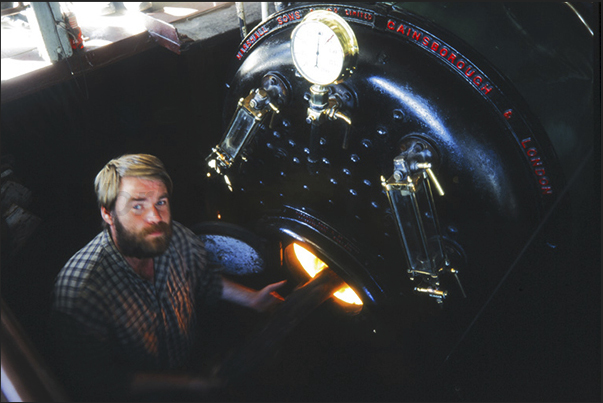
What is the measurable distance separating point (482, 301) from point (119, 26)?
3.17 meters

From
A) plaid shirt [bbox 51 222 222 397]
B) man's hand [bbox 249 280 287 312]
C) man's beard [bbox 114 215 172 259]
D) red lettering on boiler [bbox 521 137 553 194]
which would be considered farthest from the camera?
man's hand [bbox 249 280 287 312]

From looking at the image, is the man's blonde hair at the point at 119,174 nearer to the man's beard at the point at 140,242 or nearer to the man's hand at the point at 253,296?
the man's beard at the point at 140,242

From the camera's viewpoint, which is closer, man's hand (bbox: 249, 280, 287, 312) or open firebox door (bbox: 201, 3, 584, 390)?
open firebox door (bbox: 201, 3, 584, 390)

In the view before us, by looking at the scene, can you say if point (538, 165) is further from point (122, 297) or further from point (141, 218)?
point (122, 297)

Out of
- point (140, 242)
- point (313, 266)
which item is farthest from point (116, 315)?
point (313, 266)

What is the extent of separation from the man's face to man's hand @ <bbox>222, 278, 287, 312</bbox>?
770 millimetres

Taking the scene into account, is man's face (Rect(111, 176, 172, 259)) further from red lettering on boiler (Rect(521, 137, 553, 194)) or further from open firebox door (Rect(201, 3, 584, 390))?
red lettering on boiler (Rect(521, 137, 553, 194))

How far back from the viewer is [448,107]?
189 cm

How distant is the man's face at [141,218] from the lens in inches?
87.5

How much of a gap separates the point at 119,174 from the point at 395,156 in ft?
4.59

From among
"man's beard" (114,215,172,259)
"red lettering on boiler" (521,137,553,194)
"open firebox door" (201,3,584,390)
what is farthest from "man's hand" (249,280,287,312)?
"red lettering on boiler" (521,137,553,194)

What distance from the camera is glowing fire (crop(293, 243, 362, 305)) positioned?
307 cm

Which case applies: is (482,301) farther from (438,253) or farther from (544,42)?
(544,42)

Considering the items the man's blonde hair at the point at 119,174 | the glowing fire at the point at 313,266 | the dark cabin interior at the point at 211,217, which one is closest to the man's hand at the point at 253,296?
the glowing fire at the point at 313,266
